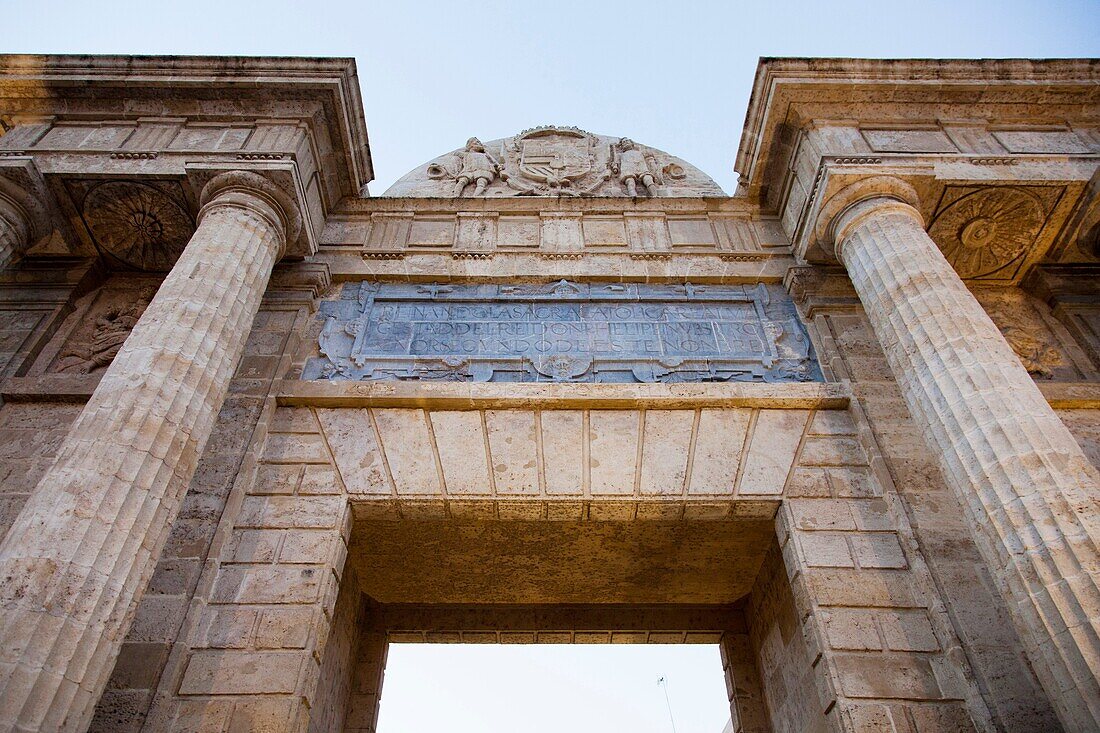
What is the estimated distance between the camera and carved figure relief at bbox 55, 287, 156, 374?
611cm

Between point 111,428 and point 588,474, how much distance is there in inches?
122

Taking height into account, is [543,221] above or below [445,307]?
above

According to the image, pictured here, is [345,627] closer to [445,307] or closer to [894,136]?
[445,307]

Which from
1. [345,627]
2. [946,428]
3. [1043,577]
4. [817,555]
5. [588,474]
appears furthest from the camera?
[345,627]

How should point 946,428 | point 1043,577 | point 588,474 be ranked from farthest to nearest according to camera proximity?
1. point 588,474
2. point 946,428
3. point 1043,577

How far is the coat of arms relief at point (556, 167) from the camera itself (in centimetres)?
809

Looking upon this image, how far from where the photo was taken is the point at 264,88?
22.5ft

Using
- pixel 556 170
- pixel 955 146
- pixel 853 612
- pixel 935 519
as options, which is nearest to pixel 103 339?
pixel 556 170

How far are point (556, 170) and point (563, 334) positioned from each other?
278cm

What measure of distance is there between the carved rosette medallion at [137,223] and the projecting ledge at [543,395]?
2.18 meters

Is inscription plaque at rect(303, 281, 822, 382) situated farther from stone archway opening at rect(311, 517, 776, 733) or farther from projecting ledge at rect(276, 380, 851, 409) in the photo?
stone archway opening at rect(311, 517, 776, 733)

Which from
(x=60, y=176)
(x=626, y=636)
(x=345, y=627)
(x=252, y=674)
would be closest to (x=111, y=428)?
(x=252, y=674)

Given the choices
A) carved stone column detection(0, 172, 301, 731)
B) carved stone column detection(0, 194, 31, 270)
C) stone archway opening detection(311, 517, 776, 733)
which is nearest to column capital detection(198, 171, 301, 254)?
carved stone column detection(0, 172, 301, 731)

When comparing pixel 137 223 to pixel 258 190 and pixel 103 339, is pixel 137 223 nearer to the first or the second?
pixel 103 339
